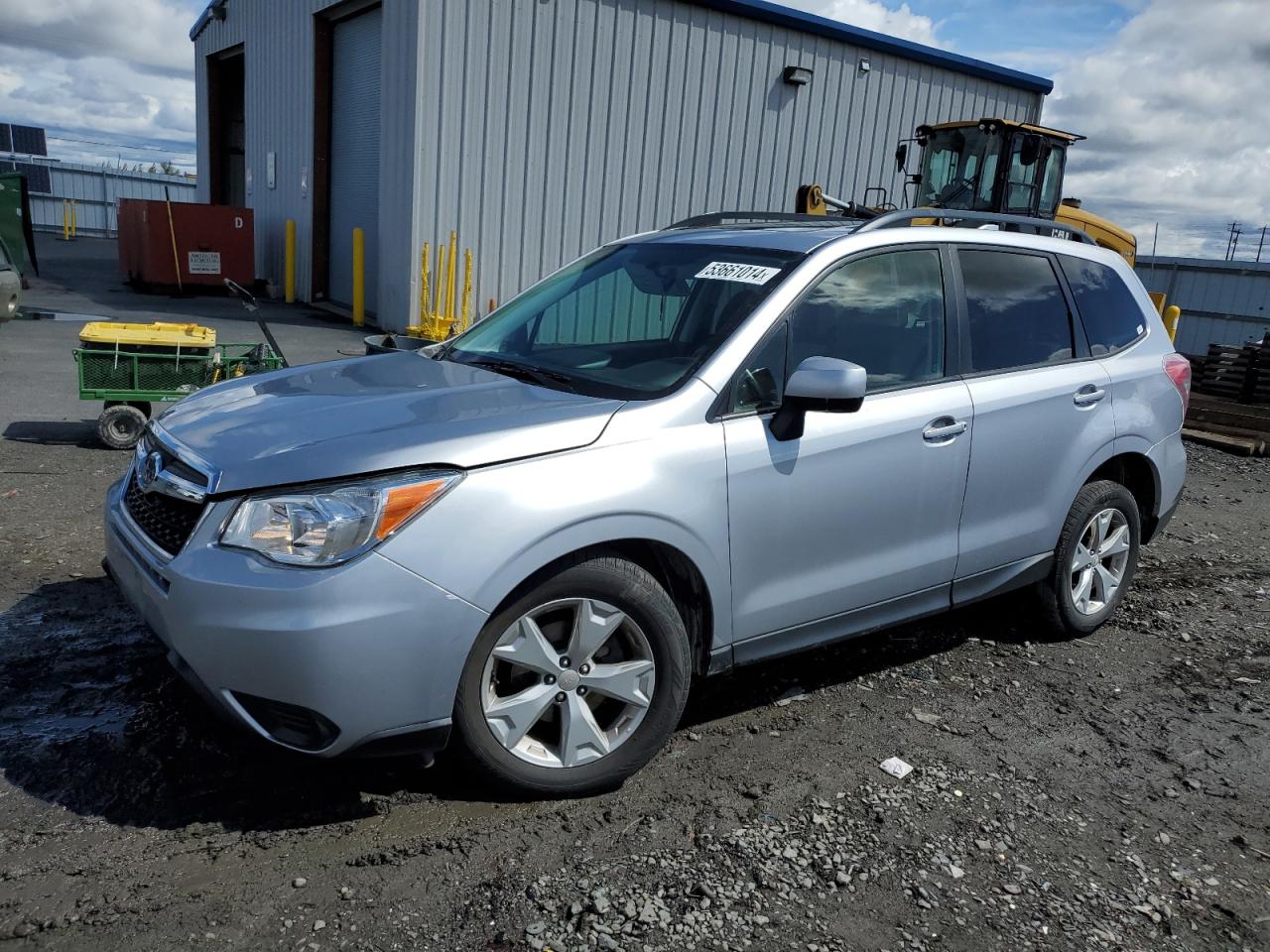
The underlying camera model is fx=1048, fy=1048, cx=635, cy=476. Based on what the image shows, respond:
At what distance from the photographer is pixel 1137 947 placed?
105 inches

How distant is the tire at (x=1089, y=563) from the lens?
450 cm

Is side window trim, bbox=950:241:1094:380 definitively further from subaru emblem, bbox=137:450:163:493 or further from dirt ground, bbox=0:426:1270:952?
subaru emblem, bbox=137:450:163:493

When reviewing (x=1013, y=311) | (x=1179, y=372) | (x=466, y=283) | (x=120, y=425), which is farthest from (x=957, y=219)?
(x=466, y=283)

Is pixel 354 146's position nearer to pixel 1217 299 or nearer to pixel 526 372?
pixel 526 372

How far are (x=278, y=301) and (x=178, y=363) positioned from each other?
40.0 ft

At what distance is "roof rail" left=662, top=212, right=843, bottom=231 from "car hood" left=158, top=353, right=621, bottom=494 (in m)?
1.46

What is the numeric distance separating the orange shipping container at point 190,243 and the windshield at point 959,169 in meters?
11.5

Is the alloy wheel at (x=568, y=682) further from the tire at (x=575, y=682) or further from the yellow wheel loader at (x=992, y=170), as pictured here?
the yellow wheel loader at (x=992, y=170)

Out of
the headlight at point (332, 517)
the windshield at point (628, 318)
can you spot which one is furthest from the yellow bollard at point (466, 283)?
the headlight at point (332, 517)

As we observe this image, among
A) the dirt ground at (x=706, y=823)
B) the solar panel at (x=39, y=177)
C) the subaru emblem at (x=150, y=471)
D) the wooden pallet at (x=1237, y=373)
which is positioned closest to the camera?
the dirt ground at (x=706, y=823)

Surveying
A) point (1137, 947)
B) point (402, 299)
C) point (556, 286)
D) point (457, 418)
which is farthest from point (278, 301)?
point (1137, 947)

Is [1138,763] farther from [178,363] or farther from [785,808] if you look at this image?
[178,363]

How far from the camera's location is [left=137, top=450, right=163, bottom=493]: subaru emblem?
10.3 feet

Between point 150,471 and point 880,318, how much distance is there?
2.52m
